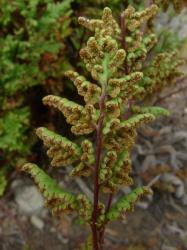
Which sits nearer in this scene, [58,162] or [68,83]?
[58,162]

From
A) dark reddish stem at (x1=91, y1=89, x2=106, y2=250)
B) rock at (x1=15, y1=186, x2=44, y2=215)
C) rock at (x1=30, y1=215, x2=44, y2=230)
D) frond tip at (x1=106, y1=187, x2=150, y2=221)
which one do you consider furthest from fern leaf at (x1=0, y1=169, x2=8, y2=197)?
frond tip at (x1=106, y1=187, x2=150, y2=221)

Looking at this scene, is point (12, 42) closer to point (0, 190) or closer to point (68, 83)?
point (68, 83)

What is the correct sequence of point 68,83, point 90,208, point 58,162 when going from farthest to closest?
point 68,83, point 90,208, point 58,162

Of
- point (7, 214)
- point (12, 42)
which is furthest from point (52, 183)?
point (7, 214)

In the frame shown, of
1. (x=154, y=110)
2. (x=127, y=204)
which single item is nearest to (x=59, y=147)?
(x=127, y=204)

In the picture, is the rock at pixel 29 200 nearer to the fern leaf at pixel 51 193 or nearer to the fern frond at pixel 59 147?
the fern leaf at pixel 51 193

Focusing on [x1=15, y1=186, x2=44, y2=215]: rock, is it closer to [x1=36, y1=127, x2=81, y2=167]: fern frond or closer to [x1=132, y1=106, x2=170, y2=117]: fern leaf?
[x1=132, y1=106, x2=170, y2=117]: fern leaf
